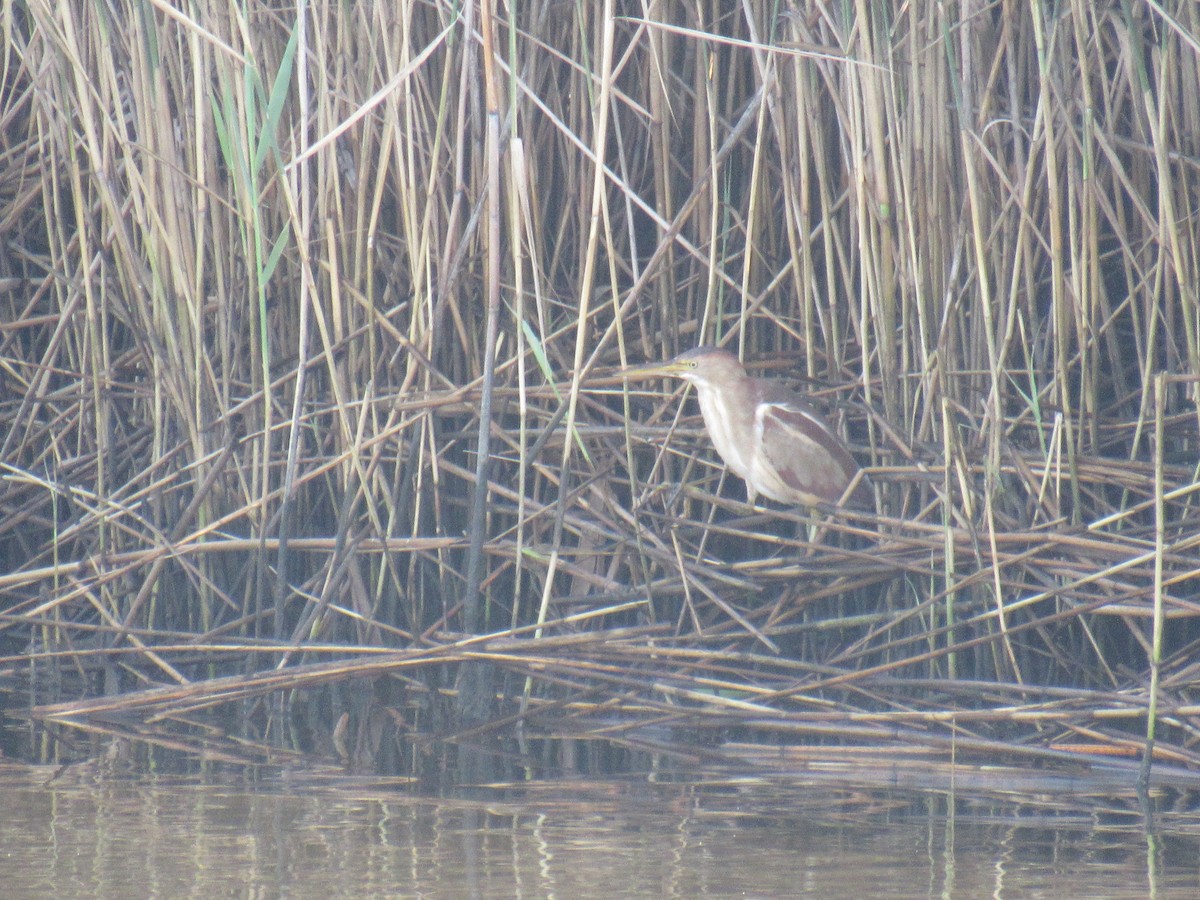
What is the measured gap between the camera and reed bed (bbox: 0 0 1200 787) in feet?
11.0

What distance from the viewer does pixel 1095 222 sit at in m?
3.49

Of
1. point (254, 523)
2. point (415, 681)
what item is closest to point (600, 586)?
point (415, 681)

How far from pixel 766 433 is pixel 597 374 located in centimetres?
51

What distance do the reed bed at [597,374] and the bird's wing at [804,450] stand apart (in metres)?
0.11

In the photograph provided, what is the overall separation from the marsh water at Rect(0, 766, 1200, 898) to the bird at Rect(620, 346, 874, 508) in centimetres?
110

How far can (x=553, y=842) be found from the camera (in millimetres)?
2543

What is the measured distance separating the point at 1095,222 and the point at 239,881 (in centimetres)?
232

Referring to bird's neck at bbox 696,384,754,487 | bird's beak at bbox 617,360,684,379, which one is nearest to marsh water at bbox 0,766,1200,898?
bird's neck at bbox 696,384,754,487

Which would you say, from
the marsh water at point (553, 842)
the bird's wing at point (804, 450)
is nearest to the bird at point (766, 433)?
the bird's wing at point (804, 450)

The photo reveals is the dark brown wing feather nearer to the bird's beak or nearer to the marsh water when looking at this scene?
the bird's beak

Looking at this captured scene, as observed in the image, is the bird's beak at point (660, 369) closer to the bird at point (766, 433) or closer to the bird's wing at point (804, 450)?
the bird at point (766, 433)

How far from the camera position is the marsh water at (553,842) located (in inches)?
90.9

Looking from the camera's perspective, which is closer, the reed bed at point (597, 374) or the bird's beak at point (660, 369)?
the reed bed at point (597, 374)

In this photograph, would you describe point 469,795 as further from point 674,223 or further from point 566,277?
point 566,277
